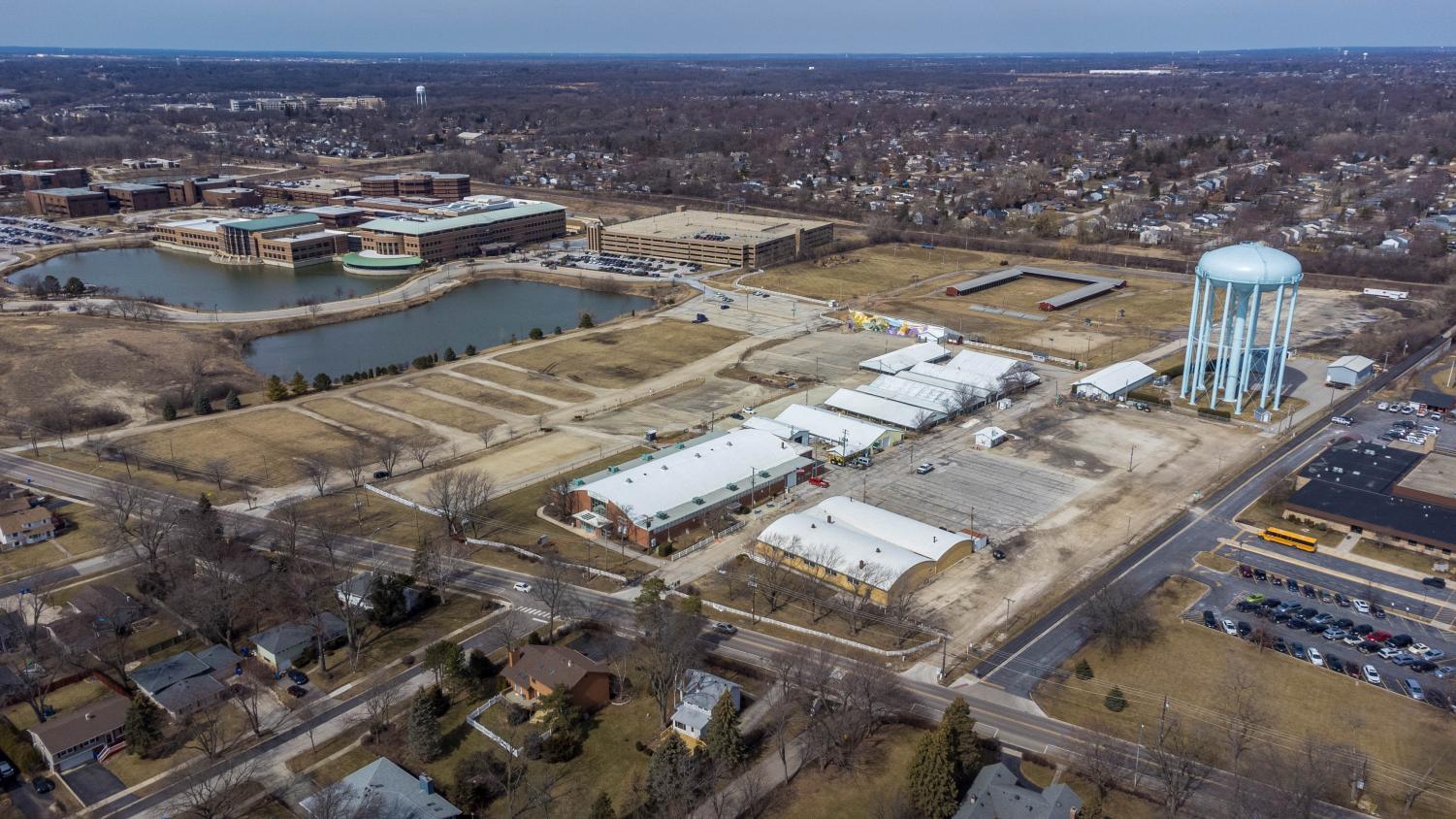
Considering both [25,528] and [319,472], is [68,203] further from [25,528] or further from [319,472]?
[319,472]

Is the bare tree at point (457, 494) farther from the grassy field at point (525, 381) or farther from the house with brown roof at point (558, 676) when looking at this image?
the grassy field at point (525, 381)

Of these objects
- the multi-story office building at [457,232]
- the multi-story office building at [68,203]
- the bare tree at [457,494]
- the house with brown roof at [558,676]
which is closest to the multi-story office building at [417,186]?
the multi-story office building at [457,232]

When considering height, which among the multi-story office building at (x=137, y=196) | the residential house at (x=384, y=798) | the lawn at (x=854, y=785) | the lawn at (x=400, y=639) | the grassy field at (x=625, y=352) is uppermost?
the multi-story office building at (x=137, y=196)

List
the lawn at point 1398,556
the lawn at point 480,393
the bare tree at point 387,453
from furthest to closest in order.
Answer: the lawn at point 480,393
the bare tree at point 387,453
the lawn at point 1398,556

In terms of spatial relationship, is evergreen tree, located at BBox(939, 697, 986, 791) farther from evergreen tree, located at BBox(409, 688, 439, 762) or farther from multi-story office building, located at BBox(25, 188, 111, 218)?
multi-story office building, located at BBox(25, 188, 111, 218)

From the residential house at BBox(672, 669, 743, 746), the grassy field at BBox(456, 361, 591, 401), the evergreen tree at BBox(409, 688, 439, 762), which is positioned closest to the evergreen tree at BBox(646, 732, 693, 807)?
the residential house at BBox(672, 669, 743, 746)

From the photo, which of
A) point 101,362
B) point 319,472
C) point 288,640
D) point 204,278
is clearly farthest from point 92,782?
point 204,278
